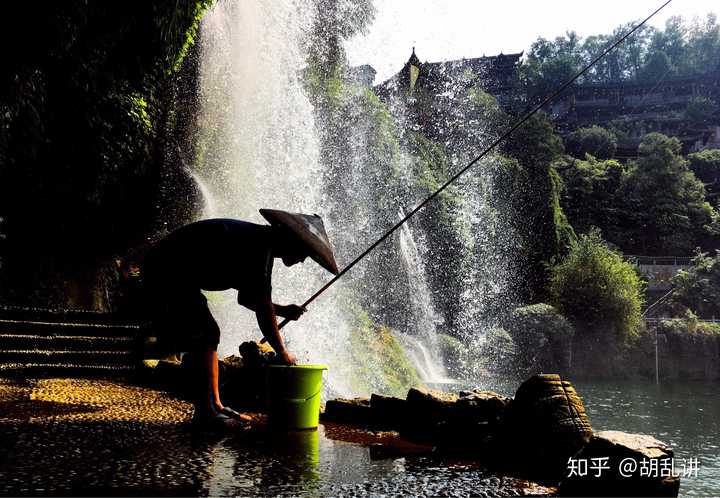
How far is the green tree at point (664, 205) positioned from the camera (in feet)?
155

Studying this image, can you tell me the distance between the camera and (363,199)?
22.1 meters

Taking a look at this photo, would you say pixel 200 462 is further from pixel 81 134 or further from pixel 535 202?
pixel 535 202

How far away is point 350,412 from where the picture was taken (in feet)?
16.1

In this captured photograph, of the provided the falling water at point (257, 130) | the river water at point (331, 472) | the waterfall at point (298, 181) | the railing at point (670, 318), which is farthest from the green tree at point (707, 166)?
the river water at point (331, 472)

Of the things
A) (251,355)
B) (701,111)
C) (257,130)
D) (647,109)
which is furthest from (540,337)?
(647,109)

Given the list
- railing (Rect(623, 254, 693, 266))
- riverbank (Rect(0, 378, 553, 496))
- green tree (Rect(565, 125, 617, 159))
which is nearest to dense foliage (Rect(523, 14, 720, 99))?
green tree (Rect(565, 125, 617, 159))

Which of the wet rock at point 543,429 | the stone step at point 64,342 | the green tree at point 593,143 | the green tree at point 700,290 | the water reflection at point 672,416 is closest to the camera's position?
the wet rock at point 543,429

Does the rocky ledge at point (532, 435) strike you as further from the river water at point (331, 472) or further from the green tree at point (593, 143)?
the green tree at point (593, 143)

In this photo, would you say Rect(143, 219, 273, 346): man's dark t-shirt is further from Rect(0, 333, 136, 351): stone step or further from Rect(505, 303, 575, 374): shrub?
Rect(505, 303, 575, 374): shrub

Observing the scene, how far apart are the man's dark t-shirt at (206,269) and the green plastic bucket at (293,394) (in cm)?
49

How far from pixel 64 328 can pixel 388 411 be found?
17.7ft

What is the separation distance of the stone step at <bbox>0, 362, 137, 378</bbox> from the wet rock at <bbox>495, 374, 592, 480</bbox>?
492cm

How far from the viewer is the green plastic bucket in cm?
418

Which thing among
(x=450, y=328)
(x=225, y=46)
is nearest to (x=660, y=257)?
(x=450, y=328)
